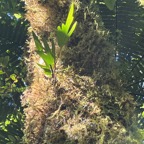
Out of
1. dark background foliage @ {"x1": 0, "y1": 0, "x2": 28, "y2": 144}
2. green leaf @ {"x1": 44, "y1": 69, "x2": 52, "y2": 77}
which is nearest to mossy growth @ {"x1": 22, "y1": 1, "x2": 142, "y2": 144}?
green leaf @ {"x1": 44, "y1": 69, "x2": 52, "y2": 77}

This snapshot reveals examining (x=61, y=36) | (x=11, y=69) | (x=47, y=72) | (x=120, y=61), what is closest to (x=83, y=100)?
(x=47, y=72)

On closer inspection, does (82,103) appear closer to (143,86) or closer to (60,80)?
(60,80)

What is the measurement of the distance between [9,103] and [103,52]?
127cm

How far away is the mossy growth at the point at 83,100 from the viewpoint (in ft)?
5.88

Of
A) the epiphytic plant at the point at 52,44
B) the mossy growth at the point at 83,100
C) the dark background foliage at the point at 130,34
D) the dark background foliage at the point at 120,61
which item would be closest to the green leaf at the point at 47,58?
the epiphytic plant at the point at 52,44

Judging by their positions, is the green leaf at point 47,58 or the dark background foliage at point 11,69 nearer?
the green leaf at point 47,58

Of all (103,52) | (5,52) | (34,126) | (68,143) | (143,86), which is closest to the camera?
(68,143)

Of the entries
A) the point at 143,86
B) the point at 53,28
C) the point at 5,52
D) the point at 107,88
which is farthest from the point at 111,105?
the point at 5,52

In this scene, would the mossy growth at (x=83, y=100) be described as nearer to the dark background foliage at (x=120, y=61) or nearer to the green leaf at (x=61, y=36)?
the green leaf at (x=61, y=36)

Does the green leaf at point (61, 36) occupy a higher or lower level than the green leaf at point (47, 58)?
higher

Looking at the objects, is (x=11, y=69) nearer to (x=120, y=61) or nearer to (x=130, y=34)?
(x=120, y=61)

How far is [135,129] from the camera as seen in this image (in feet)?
6.39

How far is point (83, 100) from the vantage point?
1.88 m

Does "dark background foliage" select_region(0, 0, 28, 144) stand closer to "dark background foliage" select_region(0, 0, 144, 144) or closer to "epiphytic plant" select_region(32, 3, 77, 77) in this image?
"dark background foliage" select_region(0, 0, 144, 144)
